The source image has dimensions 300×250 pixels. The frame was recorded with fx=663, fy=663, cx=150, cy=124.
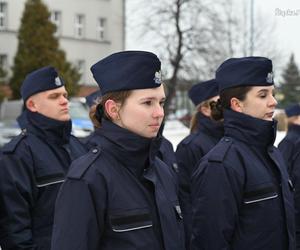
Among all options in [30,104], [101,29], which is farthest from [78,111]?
[101,29]

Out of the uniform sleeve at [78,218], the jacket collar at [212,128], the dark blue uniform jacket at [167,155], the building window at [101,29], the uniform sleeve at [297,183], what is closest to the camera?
the uniform sleeve at [78,218]

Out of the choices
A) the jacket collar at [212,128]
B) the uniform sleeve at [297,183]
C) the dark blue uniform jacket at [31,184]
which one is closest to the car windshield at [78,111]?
the jacket collar at [212,128]

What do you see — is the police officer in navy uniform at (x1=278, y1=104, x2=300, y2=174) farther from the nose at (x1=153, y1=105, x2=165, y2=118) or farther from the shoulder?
the nose at (x1=153, y1=105, x2=165, y2=118)

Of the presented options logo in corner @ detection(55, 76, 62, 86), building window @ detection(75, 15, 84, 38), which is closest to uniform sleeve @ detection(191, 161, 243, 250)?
logo in corner @ detection(55, 76, 62, 86)

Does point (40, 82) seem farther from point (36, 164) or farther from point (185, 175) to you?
point (185, 175)

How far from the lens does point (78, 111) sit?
21.3 metres

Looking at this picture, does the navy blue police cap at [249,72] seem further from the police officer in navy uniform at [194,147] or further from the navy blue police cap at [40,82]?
the police officer in navy uniform at [194,147]

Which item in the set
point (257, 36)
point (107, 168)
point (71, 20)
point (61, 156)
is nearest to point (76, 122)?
point (257, 36)

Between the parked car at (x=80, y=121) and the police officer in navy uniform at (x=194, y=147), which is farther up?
the police officer in navy uniform at (x=194, y=147)

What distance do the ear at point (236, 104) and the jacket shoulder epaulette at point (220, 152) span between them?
182mm

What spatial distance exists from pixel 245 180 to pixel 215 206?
8.7 inches

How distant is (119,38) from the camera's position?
47.7m

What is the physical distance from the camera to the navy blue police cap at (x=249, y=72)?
3820 mm

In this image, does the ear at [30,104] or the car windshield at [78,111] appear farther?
the car windshield at [78,111]
